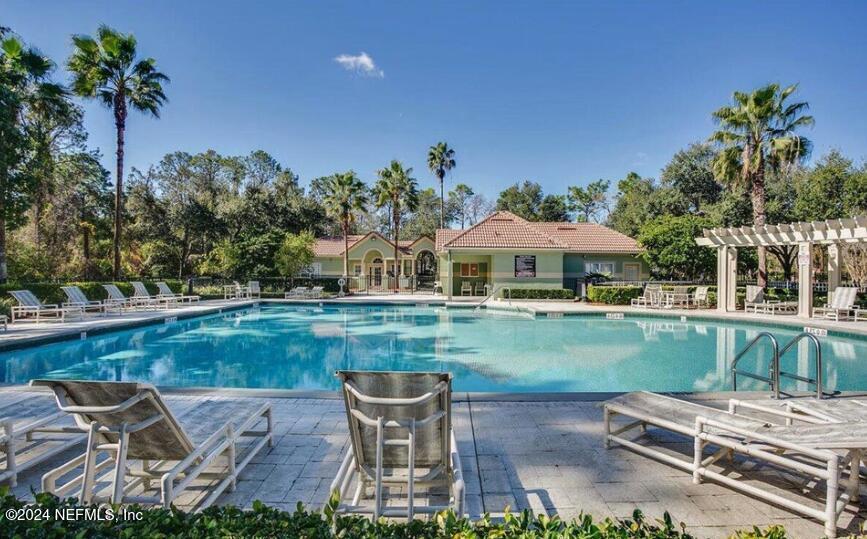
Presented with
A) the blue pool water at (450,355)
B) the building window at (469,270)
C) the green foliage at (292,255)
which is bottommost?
the blue pool water at (450,355)

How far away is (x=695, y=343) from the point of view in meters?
11.9

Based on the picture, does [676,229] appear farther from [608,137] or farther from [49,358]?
[49,358]

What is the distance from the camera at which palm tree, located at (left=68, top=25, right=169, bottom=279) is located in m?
17.1

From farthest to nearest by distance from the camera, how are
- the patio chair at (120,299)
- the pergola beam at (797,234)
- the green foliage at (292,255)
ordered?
the green foliage at (292,255) → the patio chair at (120,299) → the pergola beam at (797,234)

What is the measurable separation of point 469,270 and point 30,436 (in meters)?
22.9

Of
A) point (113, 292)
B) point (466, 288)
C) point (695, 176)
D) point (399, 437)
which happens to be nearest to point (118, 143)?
point (113, 292)

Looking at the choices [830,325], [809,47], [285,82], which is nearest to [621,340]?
[830,325]

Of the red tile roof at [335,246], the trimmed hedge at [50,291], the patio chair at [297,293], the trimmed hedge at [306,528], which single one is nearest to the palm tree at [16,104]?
the trimmed hedge at [50,291]

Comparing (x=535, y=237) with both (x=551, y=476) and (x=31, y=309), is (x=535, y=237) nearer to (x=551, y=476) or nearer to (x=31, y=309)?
(x=31, y=309)

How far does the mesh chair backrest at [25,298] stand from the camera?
13398mm

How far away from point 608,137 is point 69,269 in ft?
116

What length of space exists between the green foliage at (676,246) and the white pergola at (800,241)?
136 inches

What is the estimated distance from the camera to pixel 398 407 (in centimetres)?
271

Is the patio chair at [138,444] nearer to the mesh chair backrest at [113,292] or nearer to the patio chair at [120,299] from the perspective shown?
the patio chair at [120,299]
